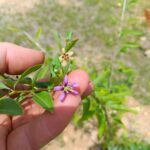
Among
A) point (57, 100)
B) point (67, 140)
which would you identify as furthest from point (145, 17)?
point (57, 100)

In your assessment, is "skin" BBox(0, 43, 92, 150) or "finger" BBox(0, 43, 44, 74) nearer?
"skin" BBox(0, 43, 92, 150)

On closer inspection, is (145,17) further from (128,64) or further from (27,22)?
(27,22)

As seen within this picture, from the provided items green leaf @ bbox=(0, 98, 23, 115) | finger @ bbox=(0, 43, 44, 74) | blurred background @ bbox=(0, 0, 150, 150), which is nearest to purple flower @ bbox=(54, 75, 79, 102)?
green leaf @ bbox=(0, 98, 23, 115)

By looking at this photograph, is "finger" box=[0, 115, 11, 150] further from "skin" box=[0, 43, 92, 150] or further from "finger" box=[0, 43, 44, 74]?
"finger" box=[0, 43, 44, 74]

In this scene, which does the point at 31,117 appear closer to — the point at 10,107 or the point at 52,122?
the point at 52,122

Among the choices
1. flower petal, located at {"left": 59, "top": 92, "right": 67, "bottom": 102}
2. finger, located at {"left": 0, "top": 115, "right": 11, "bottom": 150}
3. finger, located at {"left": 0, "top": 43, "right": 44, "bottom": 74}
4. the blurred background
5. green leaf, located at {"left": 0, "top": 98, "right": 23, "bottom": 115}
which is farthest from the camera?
the blurred background

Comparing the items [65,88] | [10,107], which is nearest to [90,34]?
[65,88]

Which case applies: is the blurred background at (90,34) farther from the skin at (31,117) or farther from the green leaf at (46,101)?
the green leaf at (46,101)

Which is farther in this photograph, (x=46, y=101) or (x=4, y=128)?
(x=4, y=128)
